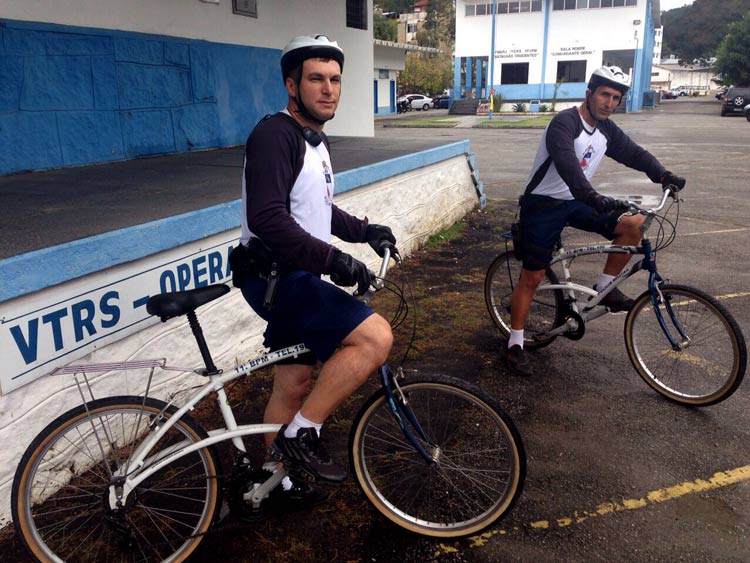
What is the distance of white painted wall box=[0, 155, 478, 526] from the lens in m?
2.95

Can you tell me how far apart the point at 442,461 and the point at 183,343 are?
188 centimetres

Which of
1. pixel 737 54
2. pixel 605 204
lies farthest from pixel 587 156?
pixel 737 54

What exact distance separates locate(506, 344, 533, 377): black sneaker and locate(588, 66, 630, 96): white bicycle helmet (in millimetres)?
1918

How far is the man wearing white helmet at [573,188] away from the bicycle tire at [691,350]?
0.83ft

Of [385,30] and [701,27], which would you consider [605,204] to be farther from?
[701,27]

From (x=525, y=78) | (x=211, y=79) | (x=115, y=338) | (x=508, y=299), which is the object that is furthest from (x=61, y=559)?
(x=525, y=78)

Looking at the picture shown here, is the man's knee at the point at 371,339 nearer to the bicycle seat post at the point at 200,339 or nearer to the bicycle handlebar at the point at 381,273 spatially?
the bicycle handlebar at the point at 381,273

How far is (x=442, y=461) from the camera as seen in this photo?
304cm

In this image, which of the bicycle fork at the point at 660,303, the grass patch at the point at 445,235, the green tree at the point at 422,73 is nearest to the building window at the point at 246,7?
the grass patch at the point at 445,235

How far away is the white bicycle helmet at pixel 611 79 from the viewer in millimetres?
4043

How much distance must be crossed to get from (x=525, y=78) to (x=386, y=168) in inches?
1733

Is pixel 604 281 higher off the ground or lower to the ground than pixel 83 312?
lower

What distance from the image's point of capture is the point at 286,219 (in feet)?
7.94

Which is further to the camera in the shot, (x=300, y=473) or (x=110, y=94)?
(x=110, y=94)
